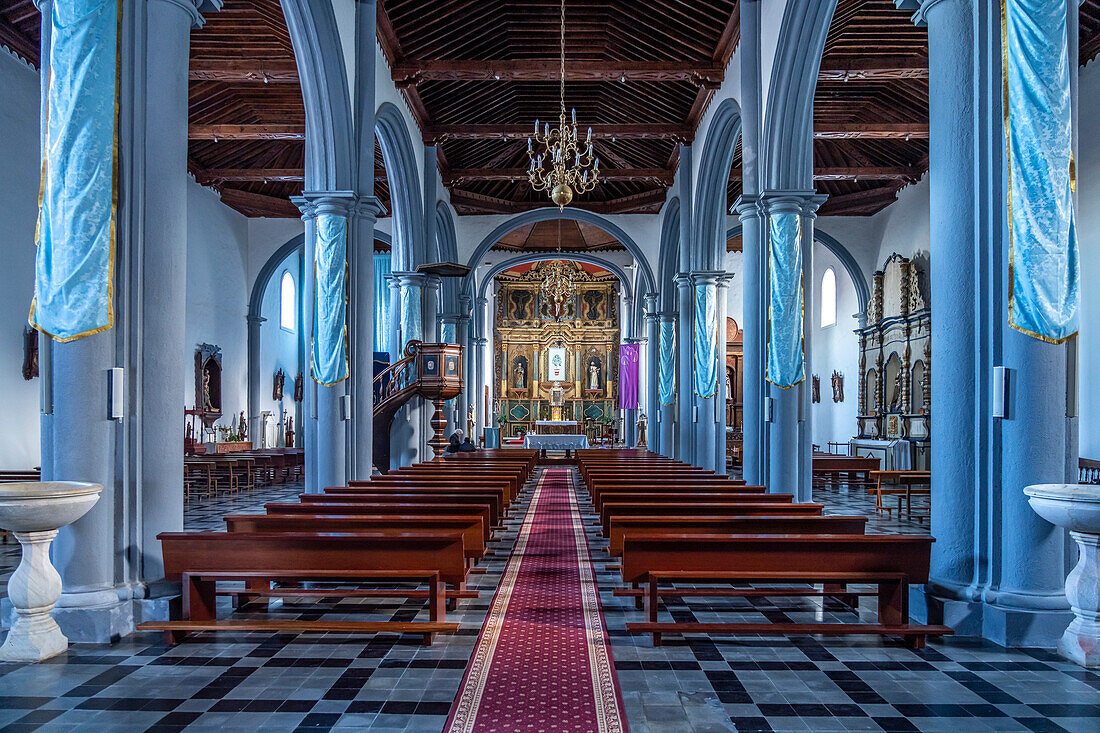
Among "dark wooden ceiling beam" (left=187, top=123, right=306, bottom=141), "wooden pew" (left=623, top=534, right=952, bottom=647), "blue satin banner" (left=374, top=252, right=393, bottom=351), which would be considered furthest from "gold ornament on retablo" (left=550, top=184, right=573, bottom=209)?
"blue satin banner" (left=374, top=252, right=393, bottom=351)

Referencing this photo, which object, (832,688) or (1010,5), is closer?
(832,688)

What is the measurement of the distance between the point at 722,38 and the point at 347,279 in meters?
6.56

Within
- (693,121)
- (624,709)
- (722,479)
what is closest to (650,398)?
(693,121)

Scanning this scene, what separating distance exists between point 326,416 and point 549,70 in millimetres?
6669

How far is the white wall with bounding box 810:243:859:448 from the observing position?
20516mm

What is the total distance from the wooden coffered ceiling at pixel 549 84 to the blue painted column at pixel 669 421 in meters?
3.17

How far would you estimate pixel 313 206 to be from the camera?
9000mm

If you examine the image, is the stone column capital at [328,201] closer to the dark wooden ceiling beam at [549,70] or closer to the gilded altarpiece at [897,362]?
the dark wooden ceiling beam at [549,70]

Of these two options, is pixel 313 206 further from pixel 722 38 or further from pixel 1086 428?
pixel 1086 428

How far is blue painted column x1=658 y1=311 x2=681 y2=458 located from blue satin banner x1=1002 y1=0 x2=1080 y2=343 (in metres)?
12.0

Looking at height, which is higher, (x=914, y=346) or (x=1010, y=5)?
(x=1010, y=5)

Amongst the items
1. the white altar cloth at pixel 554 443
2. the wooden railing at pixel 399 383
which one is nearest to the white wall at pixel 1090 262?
the wooden railing at pixel 399 383

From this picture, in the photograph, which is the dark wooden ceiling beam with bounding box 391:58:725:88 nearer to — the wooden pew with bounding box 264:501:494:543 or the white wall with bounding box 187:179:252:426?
the white wall with bounding box 187:179:252:426

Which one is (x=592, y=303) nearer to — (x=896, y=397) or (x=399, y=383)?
(x=896, y=397)
